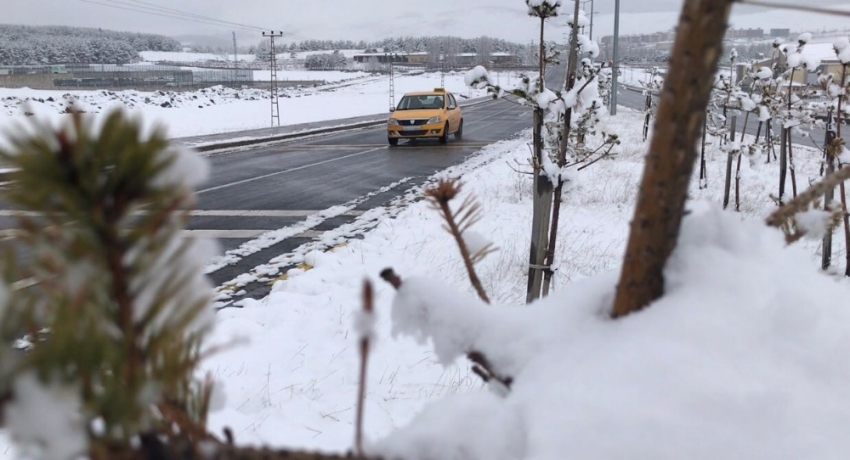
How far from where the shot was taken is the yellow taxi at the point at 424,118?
16938mm

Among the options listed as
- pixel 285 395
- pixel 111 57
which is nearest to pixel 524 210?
pixel 285 395

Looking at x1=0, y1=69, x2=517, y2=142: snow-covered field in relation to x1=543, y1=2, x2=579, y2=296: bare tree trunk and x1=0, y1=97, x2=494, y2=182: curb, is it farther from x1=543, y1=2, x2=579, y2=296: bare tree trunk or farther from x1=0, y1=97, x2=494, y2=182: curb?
x1=543, y1=2, x2=579, y2=296: bare tree trunk

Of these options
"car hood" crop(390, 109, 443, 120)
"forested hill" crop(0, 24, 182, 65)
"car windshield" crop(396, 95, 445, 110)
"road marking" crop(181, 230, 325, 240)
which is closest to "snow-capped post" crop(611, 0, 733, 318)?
"road marking" crop(181, 230, 325, 240)

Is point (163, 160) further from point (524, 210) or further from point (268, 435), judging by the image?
point (524, 210)

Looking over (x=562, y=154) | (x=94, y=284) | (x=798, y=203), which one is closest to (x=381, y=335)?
(x=562, y=154)

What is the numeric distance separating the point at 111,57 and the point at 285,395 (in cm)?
10848

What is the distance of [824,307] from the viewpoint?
2.76 ft

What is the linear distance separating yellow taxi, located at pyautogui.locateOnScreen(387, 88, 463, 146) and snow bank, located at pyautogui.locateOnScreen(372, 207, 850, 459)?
16.3m

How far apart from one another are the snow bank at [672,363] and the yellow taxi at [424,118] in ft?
53.5

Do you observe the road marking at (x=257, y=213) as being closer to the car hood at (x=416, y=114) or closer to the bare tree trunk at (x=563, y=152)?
the bare tree trunk at (x=563, y=152)

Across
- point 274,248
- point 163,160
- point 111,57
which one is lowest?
point 274,248

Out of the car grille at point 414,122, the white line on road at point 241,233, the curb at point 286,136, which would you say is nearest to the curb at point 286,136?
the curb at point 286,136

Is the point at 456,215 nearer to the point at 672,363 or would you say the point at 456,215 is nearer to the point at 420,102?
the point at 672,363

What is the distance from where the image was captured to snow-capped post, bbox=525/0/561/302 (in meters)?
3.49
